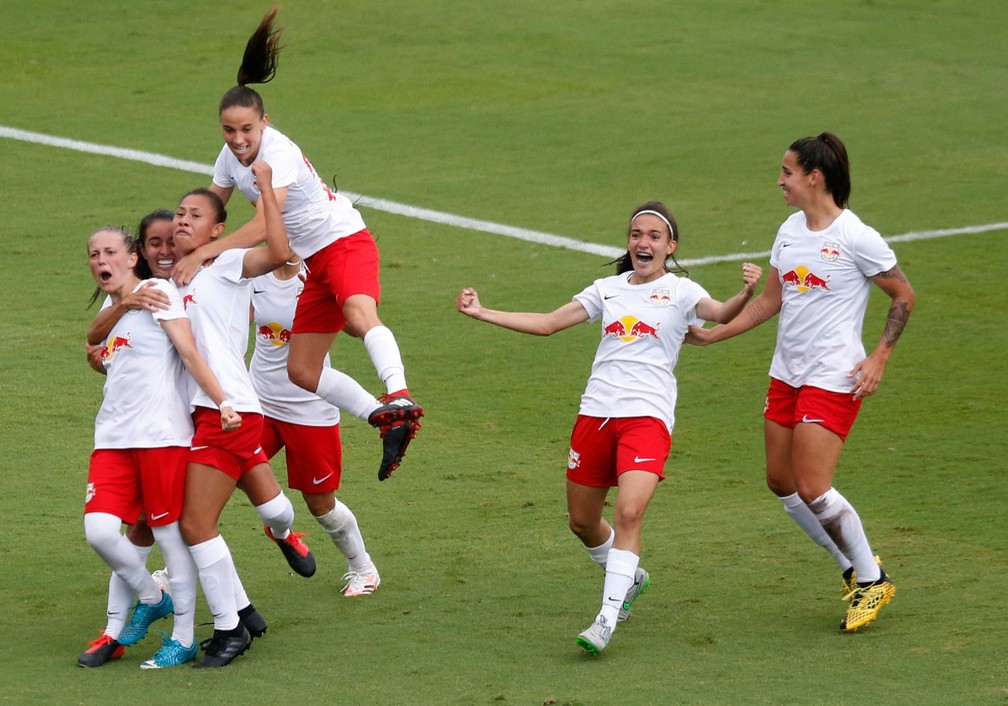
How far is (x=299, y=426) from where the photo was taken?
800cm

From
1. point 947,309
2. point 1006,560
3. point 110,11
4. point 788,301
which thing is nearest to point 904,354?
point 947,309

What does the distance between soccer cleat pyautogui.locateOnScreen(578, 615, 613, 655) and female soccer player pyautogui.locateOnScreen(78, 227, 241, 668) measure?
170 cm

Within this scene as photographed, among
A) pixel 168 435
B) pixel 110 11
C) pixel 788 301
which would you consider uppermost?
pixel 110 11

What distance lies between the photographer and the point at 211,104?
2041 centimetres

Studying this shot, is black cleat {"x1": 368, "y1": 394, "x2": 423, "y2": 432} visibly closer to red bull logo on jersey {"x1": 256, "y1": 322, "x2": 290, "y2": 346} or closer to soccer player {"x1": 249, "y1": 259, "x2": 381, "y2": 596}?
soccer player {"x1": 249, "y1": 259, "x2": 381, "y2": 596}

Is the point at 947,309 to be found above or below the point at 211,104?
below

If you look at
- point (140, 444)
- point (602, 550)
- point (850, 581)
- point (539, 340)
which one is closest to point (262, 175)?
point (140, 444)

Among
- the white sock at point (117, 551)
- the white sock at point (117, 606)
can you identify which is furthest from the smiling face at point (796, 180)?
the white sock at point (117, 606)

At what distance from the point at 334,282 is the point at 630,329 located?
162 centimetres

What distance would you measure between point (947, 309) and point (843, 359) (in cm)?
685

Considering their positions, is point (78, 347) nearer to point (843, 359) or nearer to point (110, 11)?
point (843, 359)

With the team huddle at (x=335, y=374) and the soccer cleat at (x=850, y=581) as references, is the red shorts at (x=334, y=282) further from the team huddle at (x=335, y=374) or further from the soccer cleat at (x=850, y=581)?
the soccer cleat at (x=850, y=581)

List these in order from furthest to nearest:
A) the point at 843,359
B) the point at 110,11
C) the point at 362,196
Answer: the point at 110,11, the point at 362,196, the point at 843,359

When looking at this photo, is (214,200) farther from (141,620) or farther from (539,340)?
(539,340)
